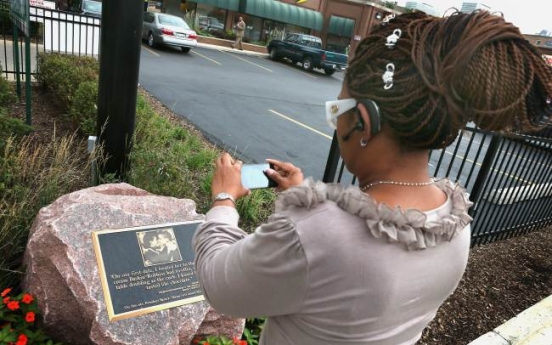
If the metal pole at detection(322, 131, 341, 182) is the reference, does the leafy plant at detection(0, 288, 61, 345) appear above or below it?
below

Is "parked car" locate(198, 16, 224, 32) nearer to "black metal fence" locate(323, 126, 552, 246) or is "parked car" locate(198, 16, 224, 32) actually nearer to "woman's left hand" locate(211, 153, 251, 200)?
"black metal fence" locate(323, 126, 552, 246)

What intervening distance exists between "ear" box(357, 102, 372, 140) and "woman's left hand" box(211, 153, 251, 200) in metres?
0.52

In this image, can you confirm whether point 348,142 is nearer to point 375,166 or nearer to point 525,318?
point 375,166

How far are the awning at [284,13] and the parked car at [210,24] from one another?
191 centimetres

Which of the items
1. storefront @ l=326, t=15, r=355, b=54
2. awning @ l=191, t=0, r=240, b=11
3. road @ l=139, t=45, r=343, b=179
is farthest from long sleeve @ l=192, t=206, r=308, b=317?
storefront @ l=326, t=15, r=355, b=54

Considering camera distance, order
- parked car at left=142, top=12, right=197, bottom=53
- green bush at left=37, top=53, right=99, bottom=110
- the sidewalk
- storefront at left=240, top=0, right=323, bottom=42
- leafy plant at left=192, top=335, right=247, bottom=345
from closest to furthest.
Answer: leafy plant at left=192, top=335, right=247, bottom=345 < green bush at left=37, top=53, right=99, bottom=110 < parked car at left=142, top=12, right=197, bottom=53 < the sidewalk < storefront at left=240, top=0, right=323, bottom=42

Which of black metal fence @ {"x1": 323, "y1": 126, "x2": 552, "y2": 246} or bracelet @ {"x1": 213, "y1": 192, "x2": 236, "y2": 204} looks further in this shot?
black metal fence @ {"x1": 323, "y1": 126, "x2": 552, "y2": 246}

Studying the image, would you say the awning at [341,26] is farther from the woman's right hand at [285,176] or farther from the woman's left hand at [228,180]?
the woman's left hand at [228,180]

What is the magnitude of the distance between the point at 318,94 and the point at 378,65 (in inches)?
564

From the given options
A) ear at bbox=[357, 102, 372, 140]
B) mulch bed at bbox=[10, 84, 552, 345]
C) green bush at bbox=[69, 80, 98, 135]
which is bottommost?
mulch bed at bbox=[10, 84, 552, 345]

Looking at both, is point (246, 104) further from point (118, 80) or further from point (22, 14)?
point (118, 80)

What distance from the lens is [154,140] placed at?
4.81m

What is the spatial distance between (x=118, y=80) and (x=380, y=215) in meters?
3.19

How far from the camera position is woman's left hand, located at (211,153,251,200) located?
54.7 inches
